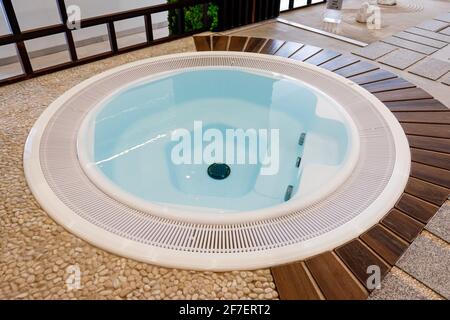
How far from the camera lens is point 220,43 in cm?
384

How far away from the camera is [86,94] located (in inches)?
111

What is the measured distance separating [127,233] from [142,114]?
1800 millimetres

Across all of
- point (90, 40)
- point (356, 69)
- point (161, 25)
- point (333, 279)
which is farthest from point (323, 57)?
point (90, 40)

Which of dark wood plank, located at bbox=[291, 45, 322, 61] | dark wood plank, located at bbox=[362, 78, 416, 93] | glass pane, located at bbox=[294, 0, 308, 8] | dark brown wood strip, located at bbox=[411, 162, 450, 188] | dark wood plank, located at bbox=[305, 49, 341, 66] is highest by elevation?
glass pane, located at bbox=[294, 0, 308, 8]

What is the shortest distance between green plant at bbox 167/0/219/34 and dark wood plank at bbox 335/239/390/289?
3.41 m

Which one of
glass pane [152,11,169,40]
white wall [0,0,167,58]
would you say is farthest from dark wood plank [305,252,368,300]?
white wall [0,0,167,58]

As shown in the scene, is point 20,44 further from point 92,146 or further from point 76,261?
point 76,261

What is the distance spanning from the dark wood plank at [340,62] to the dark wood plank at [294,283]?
2.39m

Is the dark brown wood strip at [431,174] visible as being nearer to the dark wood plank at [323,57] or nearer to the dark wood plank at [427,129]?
the dark wood plank at [427,129]

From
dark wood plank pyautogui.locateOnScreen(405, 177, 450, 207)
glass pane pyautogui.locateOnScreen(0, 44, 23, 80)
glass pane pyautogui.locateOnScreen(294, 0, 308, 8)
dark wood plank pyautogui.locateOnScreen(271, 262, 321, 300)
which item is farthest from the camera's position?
glass pane pyautogui.locateOnScreen(294, 0, 308, 8)

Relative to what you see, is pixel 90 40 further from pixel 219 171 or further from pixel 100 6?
pixel 219 171

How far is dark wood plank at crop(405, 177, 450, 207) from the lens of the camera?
1.91 metres

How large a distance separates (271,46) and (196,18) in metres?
1.09

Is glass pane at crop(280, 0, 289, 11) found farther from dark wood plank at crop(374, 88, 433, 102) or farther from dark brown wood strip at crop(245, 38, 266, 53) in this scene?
dark wood plank at crop(374, 88, 433, 102)
